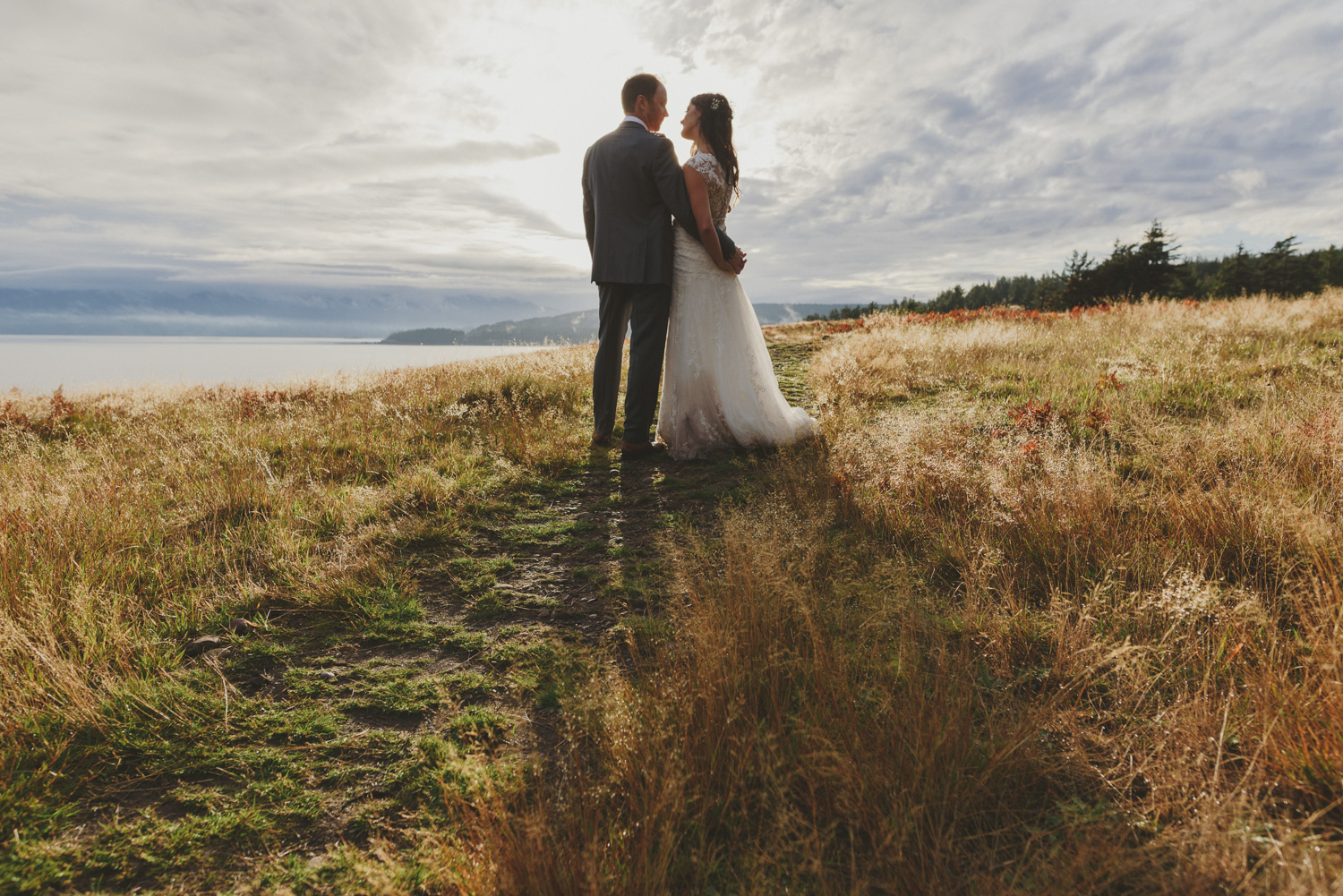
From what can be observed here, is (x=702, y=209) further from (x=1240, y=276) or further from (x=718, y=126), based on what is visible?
(x=1240, y=276)

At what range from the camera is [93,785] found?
170cm

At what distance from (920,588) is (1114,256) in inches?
1924

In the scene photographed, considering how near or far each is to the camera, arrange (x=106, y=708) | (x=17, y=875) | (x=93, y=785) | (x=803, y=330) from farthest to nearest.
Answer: (x=803, y=330) < (x=106, y=708) < (x=93, y=785) < (x=17, y=875)

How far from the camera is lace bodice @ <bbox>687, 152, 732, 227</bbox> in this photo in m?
4.79

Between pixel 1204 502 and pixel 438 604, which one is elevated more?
pixel 1204 502

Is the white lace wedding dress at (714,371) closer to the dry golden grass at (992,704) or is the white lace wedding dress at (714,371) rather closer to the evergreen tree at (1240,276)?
the dry golden grass at (992,704)

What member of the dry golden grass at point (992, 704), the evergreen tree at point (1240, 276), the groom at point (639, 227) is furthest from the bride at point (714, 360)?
the evergreen tree at point (1240, 276)

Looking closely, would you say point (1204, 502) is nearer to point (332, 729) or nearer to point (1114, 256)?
point (332, 729)

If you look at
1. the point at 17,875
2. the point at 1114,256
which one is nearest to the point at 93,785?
the point at 17,875

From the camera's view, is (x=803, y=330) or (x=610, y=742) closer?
(x=610, y=742)

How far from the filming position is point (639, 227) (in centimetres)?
500

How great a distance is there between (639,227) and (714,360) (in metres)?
1.41

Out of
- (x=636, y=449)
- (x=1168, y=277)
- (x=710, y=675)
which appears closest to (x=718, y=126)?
(x=636, y=449)

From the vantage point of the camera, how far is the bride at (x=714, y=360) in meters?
5.04
